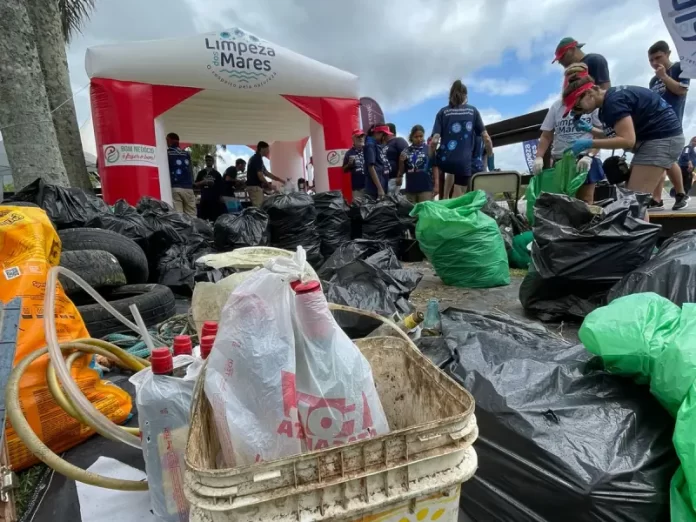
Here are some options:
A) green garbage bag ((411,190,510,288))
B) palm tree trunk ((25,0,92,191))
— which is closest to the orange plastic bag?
green garbage bag ((411,190,510,288))

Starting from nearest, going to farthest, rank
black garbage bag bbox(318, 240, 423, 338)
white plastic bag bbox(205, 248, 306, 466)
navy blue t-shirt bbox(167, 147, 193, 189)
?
white plastic bag bbox(205, 248, 306, 466) → black garbage bag bbox(318, 240, 423, 338) → navy blue t-shirt bbox(167, 147, 193, 189)

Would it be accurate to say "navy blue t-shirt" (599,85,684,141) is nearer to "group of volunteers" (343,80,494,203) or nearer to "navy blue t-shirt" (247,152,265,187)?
"group of volunteers" (343,80,494,203)

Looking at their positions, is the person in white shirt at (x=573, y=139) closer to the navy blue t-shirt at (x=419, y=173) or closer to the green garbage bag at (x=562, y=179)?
the green garbage bag at (x=562, y=179)

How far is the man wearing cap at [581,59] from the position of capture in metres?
3.25

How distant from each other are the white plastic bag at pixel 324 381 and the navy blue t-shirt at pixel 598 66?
374cm

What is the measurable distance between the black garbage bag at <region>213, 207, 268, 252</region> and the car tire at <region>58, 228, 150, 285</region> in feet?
2.85

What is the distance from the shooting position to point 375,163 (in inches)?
220

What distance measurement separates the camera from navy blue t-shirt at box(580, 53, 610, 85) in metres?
3.39

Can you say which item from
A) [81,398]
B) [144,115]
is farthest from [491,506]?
[144,115]

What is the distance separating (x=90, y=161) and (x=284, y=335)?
11887 mm

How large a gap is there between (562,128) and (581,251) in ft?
5.48

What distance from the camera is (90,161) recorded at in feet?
34.1

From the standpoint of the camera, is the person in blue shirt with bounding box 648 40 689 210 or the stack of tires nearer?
the stack of tires

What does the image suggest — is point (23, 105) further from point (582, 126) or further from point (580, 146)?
point (582, 126)
